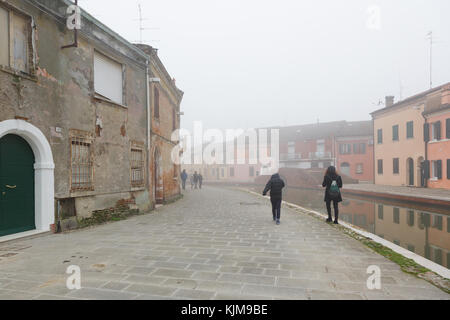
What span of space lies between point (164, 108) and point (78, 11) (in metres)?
A: 7.57

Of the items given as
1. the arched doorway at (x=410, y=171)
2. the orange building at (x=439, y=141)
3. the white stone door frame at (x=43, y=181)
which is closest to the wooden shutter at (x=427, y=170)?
the orange building at (x=439, y=141)

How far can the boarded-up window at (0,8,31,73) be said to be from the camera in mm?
6328

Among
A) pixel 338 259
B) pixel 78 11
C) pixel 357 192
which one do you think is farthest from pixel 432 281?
pixel 357 192

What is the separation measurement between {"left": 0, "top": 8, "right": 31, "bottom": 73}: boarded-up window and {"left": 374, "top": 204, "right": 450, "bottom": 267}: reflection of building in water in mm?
10151

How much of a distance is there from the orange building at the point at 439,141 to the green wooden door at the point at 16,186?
25.3 meters

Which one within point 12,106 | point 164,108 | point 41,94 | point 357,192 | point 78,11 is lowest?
point 357,192

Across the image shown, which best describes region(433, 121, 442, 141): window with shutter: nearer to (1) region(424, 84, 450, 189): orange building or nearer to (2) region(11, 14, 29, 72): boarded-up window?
(1) region(424, 84, 450, 189): orange building

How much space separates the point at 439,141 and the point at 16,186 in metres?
26.6

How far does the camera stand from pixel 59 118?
749 cm

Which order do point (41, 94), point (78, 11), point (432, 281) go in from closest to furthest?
point (432, 281)
point (41, 94)
point (78, 11)

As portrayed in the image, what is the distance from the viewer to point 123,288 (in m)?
3.66

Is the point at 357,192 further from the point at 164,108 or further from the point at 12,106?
the point at 12,106

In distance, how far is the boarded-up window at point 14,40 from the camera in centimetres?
633

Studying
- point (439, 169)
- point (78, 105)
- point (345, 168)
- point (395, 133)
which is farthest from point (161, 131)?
point (345, 168)
